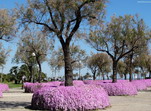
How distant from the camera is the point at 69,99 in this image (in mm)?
11602

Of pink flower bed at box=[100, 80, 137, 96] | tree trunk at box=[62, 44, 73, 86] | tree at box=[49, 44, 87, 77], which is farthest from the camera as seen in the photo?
tree at box=[49, 44, 87, 77]

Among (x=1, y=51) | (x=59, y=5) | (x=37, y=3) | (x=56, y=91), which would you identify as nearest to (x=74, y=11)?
(x=59, y=5)

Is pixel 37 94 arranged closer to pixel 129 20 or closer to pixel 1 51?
pixel 129 20

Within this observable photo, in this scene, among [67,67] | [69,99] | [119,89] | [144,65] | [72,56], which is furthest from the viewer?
[144,65]

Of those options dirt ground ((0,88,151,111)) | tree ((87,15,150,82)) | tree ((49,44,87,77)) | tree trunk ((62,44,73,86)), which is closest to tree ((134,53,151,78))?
tree ((49,44,87,77))

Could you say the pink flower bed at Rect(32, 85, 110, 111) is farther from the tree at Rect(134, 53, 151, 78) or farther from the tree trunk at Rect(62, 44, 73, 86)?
the tree at Rect(134, 53, 151, 78)

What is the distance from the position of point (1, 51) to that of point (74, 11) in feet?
90.7

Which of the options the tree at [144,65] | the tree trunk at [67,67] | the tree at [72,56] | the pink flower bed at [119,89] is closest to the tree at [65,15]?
the tree trunk at [67,67]

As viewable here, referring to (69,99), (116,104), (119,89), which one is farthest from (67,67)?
(119,89)

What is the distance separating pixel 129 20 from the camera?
27.4 metres

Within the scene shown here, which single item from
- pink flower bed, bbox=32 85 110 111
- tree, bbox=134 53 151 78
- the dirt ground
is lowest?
the dirt ground

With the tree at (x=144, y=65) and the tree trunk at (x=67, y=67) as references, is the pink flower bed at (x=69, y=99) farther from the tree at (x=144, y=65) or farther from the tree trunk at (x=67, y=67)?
the tree at (x=144, y=65)

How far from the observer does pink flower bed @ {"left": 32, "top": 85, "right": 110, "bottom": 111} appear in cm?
1157

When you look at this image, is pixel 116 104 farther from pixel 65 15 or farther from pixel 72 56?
pixel 72 56
